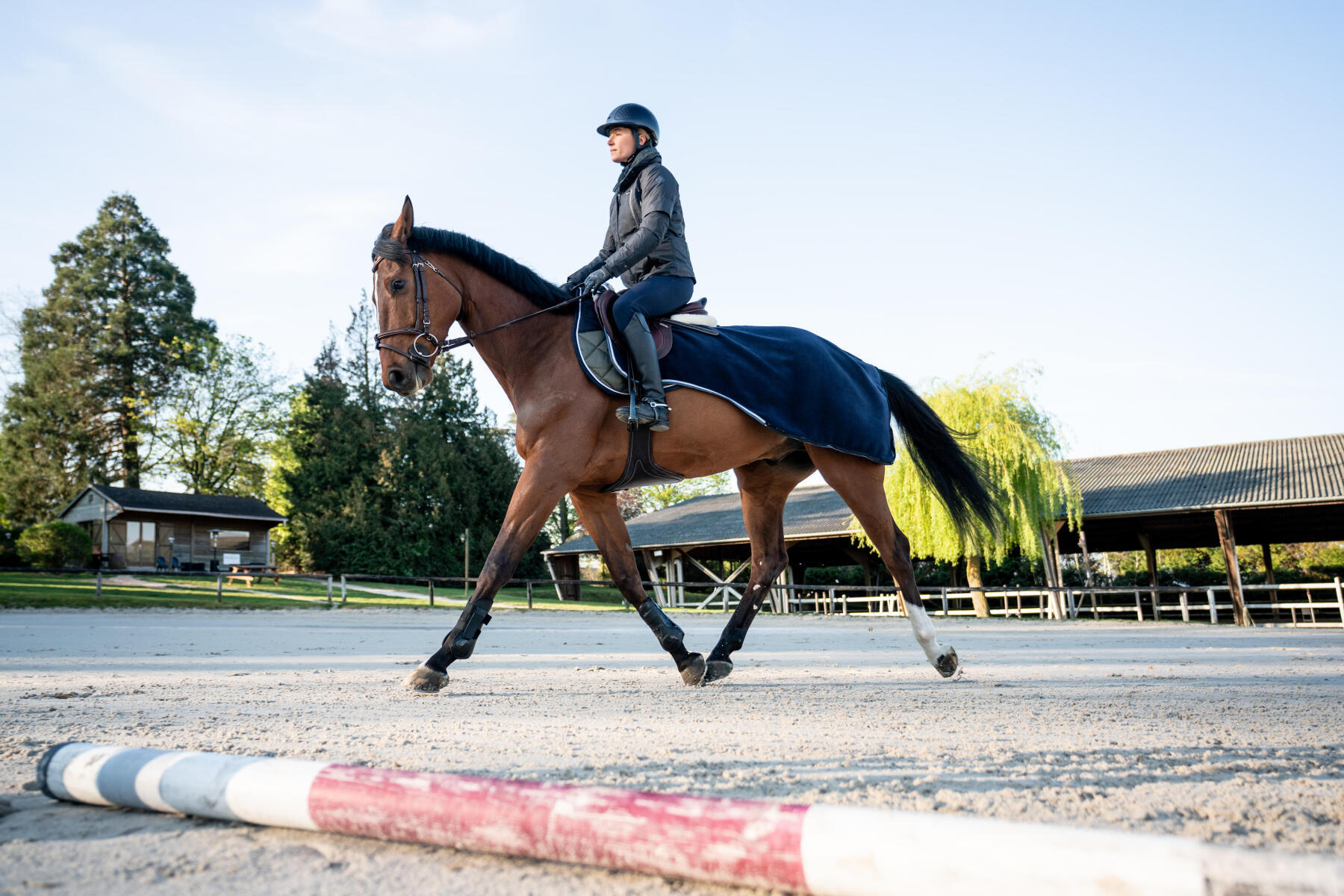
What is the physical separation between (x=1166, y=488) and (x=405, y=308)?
90.6 ft

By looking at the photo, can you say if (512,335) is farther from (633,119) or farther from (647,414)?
(633,119)

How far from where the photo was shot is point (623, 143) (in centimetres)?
564

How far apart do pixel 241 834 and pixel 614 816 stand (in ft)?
3.11

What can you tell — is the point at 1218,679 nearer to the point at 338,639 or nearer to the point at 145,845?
the point at 145,845

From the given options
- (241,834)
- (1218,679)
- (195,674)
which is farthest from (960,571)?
(241,834)

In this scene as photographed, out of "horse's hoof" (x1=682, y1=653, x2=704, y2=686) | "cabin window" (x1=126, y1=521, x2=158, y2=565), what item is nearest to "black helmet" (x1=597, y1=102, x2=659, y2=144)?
"horse's hoof" (x1=682, y1=653, x2=704, y2=686)

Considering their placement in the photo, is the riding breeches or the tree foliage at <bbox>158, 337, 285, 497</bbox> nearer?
the riding breeches

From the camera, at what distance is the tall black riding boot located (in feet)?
16.3

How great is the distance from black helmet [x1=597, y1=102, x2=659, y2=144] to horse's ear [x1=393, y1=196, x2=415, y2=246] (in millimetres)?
1443

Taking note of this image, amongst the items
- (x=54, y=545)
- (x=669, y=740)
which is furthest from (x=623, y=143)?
(x=54, y=545)

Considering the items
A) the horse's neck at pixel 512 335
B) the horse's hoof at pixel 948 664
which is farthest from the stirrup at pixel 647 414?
the horse's hoof at pixel 948 664

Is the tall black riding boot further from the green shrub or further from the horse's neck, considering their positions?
the green shrub

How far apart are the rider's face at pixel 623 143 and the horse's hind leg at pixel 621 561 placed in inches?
87.2

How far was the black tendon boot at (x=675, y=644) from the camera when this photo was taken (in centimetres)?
522
